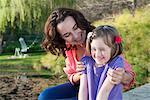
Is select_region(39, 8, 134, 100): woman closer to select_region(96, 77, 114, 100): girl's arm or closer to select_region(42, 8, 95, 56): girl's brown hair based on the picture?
select_region(42, 8, 95, 56): girl's brown hair

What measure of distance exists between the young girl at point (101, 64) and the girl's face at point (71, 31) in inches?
5.9

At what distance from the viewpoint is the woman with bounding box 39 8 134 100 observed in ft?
7.04

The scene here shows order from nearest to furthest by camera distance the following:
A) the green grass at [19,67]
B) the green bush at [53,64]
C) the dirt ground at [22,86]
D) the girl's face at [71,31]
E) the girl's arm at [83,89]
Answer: the girl's arm at [83,89], the girl's face at [71,31], the dirt ground at [22,86], the green bush at [53,64], the green grass at [19,67]

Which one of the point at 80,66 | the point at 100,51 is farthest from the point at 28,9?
the point at 100,51

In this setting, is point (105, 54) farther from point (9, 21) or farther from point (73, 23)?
point (9, 21)

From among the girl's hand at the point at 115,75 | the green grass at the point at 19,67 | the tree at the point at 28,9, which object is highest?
the girl's hand at the point at 115,75

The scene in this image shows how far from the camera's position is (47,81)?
9164 millimetres

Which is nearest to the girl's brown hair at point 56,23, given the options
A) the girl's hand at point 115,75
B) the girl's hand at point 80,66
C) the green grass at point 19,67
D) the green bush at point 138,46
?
the girl's hand at point 80,66

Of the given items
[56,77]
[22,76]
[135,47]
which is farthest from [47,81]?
[135,47]

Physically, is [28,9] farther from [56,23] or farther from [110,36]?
[110,36]

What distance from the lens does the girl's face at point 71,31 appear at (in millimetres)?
2145

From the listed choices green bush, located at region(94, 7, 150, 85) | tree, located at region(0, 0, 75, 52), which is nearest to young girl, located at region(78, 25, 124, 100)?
green bush, located at region(94, 7, 150, 85)

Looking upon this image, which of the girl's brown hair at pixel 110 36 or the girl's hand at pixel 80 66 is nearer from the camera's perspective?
the girl's brown hair at pixel 110 36

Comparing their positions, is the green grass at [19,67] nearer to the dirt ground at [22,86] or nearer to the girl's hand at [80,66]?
the dirt ground at [22,86]
